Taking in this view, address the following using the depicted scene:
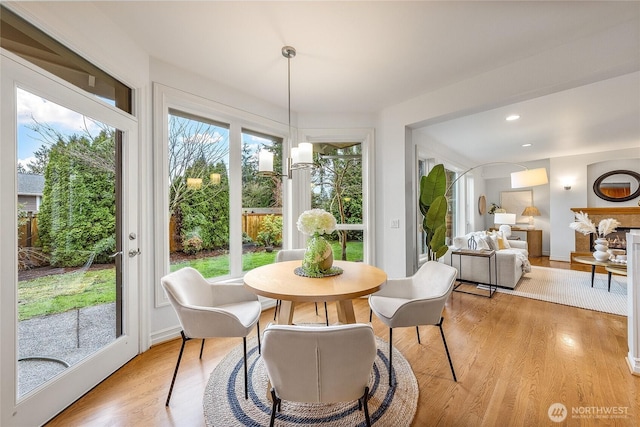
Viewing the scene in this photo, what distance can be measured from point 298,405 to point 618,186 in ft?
26.5

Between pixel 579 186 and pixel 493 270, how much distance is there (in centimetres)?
423

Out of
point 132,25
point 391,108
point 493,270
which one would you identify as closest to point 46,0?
point 132,25

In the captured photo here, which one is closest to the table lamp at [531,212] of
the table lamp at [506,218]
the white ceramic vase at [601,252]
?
the table lamp at [506,218]

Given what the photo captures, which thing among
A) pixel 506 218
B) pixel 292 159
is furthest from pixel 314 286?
pixel 506 218

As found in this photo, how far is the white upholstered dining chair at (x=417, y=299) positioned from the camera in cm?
167

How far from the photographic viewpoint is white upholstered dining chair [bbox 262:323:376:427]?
0.96 m

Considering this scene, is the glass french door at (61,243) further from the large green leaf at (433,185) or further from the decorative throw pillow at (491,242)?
the decorative throw pillow at (491,242)

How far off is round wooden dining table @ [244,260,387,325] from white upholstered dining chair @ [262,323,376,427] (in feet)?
1.28

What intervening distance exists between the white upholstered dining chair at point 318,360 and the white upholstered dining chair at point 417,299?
27.2 inches

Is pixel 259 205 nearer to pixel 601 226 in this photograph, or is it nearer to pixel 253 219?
pixel 253 219

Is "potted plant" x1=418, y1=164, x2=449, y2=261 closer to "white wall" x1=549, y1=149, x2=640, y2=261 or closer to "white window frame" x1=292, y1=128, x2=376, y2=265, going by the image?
"white window frame" x1=292, y1=128, x2=376, y2=265

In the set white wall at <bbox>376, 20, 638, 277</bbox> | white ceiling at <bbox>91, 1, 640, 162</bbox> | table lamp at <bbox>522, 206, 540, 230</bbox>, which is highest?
white ceiling at <bbox>91, 1, 640, 162</bbox>

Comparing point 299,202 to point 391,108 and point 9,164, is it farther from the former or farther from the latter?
point 9,164

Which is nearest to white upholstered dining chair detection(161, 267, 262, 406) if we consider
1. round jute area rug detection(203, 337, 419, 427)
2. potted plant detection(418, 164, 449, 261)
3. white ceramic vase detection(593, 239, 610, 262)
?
round jute area rug detection(203, 337, 419, 427)
